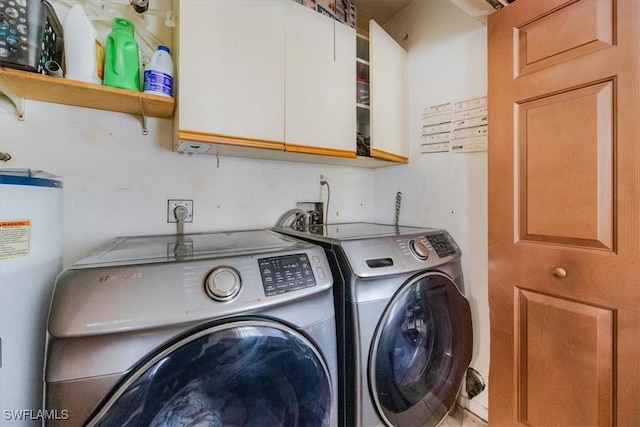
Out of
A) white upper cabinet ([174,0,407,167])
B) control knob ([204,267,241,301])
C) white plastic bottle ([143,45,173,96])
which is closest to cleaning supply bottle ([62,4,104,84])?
white plastic bottle ([143,45,173,96])

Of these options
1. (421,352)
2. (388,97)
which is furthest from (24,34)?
(421,352)

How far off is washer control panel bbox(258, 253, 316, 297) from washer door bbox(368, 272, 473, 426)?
12.9 inches

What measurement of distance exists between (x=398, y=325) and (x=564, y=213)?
2.37ft

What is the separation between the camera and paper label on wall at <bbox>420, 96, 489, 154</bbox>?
1304mm

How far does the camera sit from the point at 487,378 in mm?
1276

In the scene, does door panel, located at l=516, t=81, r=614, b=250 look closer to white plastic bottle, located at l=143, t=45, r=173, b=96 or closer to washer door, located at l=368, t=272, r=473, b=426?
washer door, located at l=368, t=272, r=473, b=426

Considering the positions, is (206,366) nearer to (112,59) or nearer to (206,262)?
(206,262)

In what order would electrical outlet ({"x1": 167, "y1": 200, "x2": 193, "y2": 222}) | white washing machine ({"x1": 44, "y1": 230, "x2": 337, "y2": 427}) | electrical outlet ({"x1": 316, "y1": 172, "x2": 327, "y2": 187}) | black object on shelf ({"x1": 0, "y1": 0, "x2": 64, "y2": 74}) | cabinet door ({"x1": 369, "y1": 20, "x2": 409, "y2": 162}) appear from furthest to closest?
electrical outlet ({"x1": 316, "y1": 172, "x2": 327, "y2": 187})
cabinet door ({"x1": 369, "y1": 20, "x2": 409, "y2": 162})
electrical outlet ({"x1": 167, "y1": 200, "x2": 193, "y2": 222})
black object on shelf ({"x1": 0, "y1": 0, "x2": 64, "y2": 74})
white washing machine ({"x1": 44, "y1": 230, "x2": 337, "y2": 427})

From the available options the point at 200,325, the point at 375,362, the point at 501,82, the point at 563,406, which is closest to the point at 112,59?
the point at 200,325

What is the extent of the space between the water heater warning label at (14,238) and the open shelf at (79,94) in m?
0.50

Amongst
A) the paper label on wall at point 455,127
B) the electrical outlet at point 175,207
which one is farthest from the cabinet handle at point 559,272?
the electrical outlet at point 175,207

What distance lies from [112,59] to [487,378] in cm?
208

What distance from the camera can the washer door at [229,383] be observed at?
57 cm

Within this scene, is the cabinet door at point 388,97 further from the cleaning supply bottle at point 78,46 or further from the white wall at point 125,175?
the cleaning supply bottle at point 78,46
